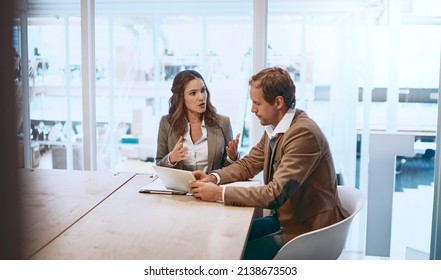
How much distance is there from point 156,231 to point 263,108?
0.69 meters

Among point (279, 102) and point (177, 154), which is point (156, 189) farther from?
point (279, 102)

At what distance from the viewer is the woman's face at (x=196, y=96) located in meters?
2.60

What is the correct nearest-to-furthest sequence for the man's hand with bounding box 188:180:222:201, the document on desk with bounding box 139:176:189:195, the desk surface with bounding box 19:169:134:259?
1. the desk surface with bounding box 19:169:134:259
2. the man's hand with bounding box 188:180:222:201
3. the document on desk with bounding box 139:176:189:195

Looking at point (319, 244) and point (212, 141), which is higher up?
point (212, 141)

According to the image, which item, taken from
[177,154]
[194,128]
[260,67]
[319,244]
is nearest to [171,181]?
[177,154]

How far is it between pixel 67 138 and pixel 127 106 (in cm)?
64

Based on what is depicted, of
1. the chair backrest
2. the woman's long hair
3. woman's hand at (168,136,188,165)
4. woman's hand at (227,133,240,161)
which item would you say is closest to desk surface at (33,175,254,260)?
the chair backrest

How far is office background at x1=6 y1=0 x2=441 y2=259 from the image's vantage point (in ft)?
9.57

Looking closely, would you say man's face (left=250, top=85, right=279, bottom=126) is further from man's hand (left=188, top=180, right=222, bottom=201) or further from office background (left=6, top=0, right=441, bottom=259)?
office background (left=6, top=0, right=441, bottom=259)

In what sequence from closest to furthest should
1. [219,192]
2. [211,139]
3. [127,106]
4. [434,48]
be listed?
[219,192], [211,139], [434,48], [127,106]

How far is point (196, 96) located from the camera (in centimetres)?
260

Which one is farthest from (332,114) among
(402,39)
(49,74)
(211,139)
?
(49,74)

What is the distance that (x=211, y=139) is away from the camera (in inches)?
102

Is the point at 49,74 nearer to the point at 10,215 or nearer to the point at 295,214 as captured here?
the point at 295,214
